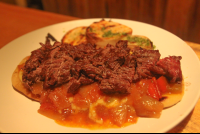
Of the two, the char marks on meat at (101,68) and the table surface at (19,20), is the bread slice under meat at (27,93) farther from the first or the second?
the table surface at (19,20)

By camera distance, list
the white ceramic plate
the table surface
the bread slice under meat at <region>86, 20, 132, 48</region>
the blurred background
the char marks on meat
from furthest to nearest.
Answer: the blurred background → the table surface → the bread slice under meat at <region>86, 20, 132, 48</region> → the char marks on meat → the white ceramic plate

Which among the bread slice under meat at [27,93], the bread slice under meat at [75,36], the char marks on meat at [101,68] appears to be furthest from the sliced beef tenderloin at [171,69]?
the bread slice under meat at [75,36]

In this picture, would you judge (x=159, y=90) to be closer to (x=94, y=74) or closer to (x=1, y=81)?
(x=94, y=74)

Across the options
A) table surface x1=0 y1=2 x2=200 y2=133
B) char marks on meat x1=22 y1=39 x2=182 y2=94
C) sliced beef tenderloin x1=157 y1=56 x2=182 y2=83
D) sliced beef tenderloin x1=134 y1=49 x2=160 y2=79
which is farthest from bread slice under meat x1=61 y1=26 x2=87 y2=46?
sliced beef tenderloin x1=157 y1=56 x2=182 y2=83

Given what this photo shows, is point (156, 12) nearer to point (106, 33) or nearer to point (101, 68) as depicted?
point (106, 33)

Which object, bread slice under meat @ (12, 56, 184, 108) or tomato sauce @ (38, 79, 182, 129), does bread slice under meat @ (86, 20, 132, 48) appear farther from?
bread slice under meat @ (12, 56, 184, 108)

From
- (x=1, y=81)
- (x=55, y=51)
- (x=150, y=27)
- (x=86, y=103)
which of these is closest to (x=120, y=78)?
(x=86, y=103)
